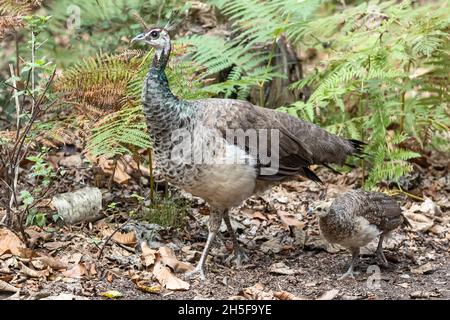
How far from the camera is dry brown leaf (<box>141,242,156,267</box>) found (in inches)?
207

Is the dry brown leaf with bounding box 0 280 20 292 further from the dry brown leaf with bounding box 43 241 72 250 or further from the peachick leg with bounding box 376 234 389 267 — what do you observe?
the peachick leg with bounding box 376 234 389 267

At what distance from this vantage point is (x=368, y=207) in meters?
5.57

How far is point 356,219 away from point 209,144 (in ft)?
4.01

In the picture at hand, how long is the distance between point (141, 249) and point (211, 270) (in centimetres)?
55

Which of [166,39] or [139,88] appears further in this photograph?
[139,88]

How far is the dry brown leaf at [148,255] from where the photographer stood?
207 inches

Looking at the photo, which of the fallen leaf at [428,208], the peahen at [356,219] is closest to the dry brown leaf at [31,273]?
the peahen at [356,219]

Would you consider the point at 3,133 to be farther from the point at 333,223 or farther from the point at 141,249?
the point at 333,223

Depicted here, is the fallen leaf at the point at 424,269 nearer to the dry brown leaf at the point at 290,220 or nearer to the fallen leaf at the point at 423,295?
the fallen leaf at the point at 423,295

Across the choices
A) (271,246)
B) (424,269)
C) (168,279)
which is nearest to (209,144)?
(168,279)

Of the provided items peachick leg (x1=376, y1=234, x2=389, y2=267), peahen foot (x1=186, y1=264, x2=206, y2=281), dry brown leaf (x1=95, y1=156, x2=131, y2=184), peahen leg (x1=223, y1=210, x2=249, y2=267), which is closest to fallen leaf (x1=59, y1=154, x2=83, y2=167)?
dry brown leaf (x1=95, y1=156, x2=131, y2=184)

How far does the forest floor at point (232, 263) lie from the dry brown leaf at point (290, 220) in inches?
0.4

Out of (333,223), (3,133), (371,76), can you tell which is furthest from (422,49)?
A: (3,133)

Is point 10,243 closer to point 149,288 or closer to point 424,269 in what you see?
point 149,288
